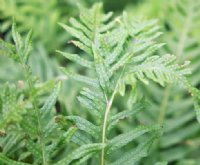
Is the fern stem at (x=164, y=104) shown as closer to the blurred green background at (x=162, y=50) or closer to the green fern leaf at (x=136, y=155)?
the blurred green background at (x=162, y=50)

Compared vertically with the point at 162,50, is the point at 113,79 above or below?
below

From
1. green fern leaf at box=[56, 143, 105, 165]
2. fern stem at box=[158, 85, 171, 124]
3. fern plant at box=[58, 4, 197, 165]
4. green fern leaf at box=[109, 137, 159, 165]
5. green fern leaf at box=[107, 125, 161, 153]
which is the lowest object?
green fern leaf at box=[56, 143, 105, 165]

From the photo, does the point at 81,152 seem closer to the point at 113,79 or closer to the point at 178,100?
the point at 113,79

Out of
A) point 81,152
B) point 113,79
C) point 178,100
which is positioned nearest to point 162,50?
point 178,100

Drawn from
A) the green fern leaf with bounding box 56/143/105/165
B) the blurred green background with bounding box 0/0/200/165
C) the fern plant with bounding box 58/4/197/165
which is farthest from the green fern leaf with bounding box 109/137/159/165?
the blurred green background with bounding box 0/0/200/165

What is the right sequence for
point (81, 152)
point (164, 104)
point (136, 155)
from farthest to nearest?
point (164, 104) < point (136, 155) < point (81, 152)

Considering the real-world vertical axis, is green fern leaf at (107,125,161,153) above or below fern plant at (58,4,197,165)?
below

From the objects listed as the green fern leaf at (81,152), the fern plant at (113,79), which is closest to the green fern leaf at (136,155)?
the fern plant at (113,79)

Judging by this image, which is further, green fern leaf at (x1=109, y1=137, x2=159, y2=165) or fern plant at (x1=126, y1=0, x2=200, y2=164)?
fern plant at (x1=126, y1=0, x2=200, y2=164)

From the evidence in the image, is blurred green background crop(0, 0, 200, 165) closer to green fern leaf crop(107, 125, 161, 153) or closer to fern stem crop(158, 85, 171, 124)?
fern stem crop(158, 85, 171, 124)
